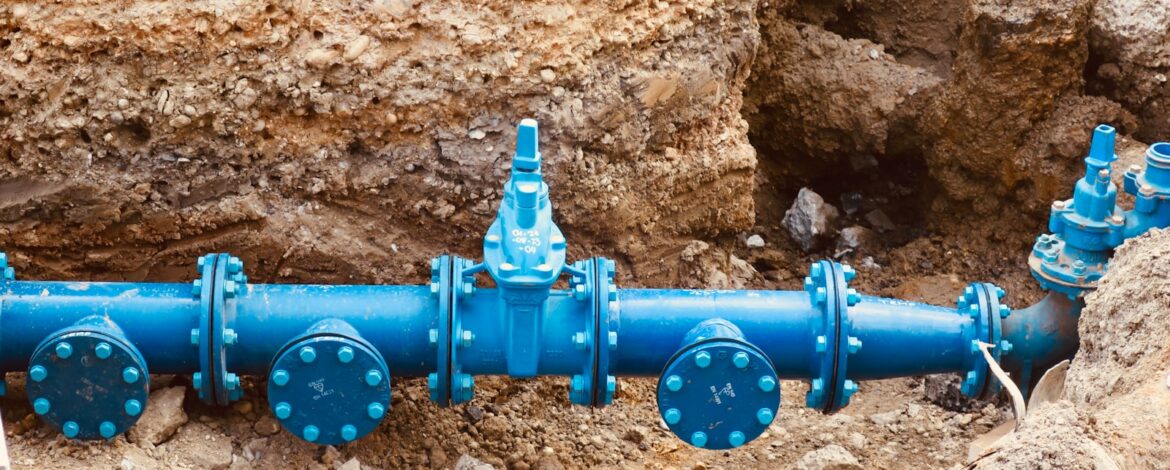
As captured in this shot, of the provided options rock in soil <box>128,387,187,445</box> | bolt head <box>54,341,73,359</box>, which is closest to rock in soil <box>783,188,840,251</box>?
rock in soil <box>128,387,187,445</box>

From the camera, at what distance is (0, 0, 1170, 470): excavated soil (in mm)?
3701

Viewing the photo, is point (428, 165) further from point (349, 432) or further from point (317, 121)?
point (349, 432)

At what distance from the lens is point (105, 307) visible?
3.54m

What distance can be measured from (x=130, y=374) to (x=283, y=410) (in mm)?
393

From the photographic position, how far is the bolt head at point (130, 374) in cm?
344

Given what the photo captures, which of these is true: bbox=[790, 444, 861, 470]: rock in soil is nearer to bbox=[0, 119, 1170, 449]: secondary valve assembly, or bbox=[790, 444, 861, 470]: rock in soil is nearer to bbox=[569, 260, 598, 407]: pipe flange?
bbox=[0, 119, 1170, 449]: secondary valve assembly

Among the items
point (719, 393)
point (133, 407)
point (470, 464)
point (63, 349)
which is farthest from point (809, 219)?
point (63, 349)

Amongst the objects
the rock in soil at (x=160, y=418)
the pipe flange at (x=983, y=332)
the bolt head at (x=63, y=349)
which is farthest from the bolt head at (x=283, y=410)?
A: the pipe flange at (x=983, y=332)

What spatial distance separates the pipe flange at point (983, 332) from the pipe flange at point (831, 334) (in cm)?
35

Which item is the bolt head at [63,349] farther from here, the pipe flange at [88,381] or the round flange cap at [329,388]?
the round flange cap at [329,388]

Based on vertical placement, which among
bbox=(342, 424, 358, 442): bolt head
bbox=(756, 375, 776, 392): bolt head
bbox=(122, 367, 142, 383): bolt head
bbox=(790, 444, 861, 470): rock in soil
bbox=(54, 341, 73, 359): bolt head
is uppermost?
bbox=(54, 341, 73, 359): bolt head

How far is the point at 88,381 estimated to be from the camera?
349cm

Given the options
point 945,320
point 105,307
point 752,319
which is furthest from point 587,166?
point 105,307

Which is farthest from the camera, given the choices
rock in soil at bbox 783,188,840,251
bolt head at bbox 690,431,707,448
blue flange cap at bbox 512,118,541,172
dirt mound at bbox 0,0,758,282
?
rock in soil at bbox 783,188,840,251
